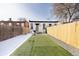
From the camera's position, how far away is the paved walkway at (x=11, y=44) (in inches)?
175

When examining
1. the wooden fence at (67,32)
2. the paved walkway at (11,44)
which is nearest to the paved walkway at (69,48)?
the wooden fence at (67,32)

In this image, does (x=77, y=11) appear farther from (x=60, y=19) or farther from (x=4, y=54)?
(x=4, y=54)

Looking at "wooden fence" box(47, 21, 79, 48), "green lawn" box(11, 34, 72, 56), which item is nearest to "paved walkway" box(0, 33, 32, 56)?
"green lawn" box(11, 34, 72, 56)

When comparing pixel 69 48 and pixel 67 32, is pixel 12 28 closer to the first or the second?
pixel 67 32

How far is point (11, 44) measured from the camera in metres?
4.59

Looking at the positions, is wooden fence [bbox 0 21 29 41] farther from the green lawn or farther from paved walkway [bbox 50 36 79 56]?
paved walkway [bbox 50 36 79 56]

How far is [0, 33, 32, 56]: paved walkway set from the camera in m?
4.45

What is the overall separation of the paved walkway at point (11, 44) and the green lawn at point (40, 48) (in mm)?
91

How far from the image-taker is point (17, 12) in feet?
15.0

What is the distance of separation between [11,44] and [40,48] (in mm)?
552

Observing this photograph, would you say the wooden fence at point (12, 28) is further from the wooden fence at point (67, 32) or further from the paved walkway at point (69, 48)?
the paved walkway at point (69, 48)

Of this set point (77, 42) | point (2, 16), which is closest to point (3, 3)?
point (2, 16)

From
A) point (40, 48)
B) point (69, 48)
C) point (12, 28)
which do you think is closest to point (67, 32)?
point (69, 48)

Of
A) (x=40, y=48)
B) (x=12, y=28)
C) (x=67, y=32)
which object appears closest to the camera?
(x=40, y=48)
